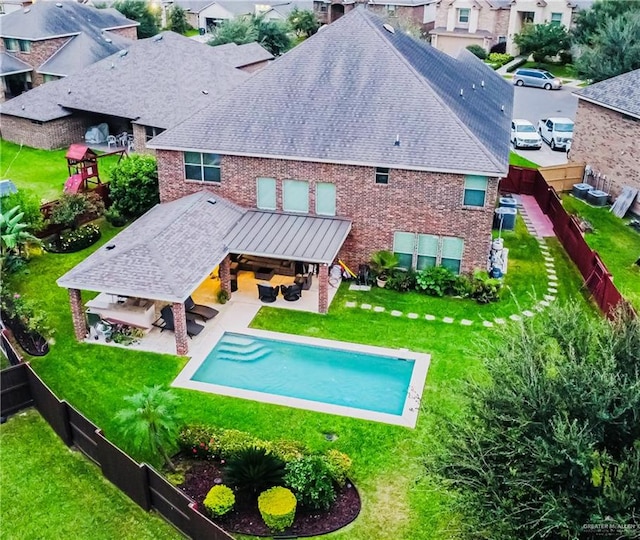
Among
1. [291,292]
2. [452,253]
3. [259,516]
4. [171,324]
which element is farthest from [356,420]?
[452,253]

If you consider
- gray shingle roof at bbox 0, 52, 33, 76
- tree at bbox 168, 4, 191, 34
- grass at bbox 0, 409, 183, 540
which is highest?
tree at bbox 168, 4, 191, 34

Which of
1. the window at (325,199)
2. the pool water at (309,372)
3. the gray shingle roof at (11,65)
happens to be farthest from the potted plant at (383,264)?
the gray shingle roof at (11,65)

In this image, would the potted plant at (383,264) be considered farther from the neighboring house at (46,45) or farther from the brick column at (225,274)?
the neighboring house at (46,45)

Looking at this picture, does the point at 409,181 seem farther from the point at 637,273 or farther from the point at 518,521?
the point at 518,521

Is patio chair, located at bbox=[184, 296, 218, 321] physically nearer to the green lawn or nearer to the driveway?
the green lawn

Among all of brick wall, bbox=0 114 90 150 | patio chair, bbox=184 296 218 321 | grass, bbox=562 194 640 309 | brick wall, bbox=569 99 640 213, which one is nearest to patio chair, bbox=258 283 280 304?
patio chair, bbox=184 296 218 321

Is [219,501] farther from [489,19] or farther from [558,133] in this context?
[489,19]
